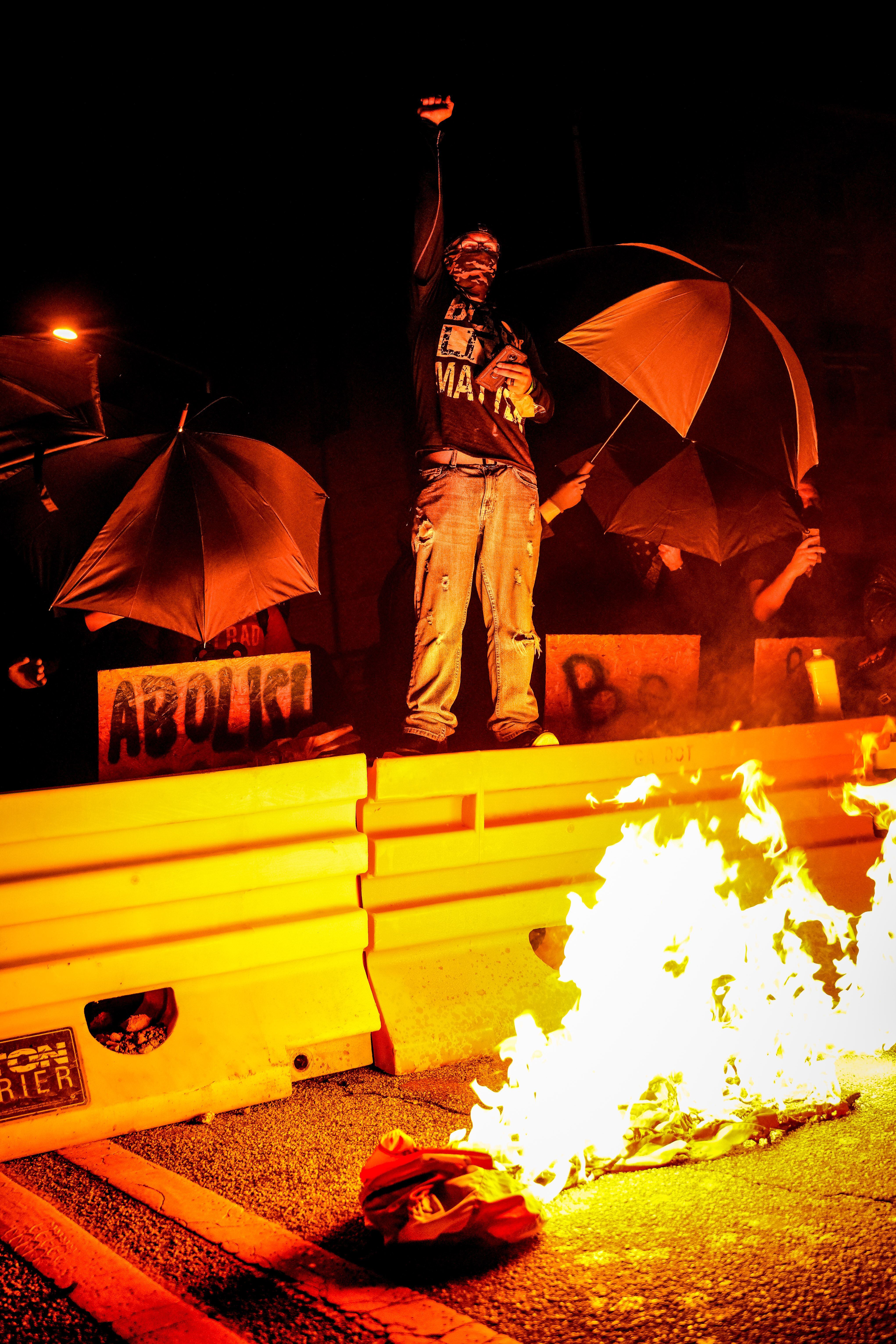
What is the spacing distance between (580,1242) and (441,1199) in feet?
1.30

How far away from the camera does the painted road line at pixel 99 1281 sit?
2436mm

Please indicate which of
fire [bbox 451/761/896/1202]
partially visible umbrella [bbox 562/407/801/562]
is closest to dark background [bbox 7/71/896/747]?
partially visible umbrella [bbox 562/407/801/562]

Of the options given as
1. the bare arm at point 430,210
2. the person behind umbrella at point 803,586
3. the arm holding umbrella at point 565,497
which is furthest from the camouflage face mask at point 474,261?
the person behind umbrella at point 803,586

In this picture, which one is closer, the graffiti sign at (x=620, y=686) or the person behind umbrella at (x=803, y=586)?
the graffiti sign at (x=620, y=686)

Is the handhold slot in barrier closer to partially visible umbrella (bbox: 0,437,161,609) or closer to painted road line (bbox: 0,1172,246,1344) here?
painted road line (bbox: 0,1172,246,1344)

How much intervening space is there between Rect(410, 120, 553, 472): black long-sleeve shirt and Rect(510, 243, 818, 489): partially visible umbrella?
56cm

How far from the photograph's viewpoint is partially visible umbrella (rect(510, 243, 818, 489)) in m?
5.80

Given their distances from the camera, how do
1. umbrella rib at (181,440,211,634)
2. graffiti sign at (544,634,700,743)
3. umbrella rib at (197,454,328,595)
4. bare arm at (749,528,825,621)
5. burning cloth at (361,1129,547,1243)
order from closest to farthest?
burning cloth at (361,1129,547,1243), graffiti sign at (544,634,700,743), umbrella rib at (181,440,211,634), umbrella rib at (197,454,328,595), bare arm at (749,528,825,621)

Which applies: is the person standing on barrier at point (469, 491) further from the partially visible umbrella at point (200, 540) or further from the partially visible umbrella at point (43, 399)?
the partially visible umbrella at point (43, 399)

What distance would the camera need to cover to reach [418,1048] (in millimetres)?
4309

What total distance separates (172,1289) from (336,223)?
39.9 feet

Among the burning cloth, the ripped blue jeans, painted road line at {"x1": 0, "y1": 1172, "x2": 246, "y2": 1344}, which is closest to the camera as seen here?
painted road line at {"x1": 0, "y1": 1172, "x2": 246, "y2": 1344}

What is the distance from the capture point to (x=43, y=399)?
18.2 ft

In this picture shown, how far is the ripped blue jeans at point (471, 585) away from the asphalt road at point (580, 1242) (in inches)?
79.8
